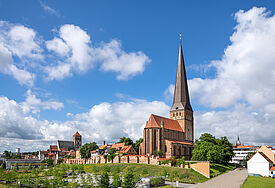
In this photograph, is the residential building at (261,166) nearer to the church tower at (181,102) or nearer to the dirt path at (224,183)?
the dirt path at (224,183)

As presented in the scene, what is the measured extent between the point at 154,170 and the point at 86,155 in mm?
43062

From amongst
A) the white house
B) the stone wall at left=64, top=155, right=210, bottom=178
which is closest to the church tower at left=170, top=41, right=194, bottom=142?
the stone wall at left=64, top=155, right=210, bottom=178

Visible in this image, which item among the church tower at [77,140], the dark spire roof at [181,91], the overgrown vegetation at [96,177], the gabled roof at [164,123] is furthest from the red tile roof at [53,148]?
the overgrown vegetation at [96,177]

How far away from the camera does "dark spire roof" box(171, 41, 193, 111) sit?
4070 inches

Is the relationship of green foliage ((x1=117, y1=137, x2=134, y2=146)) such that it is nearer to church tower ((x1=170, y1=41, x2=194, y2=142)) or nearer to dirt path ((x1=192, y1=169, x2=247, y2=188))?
church tower ((x1=170, y1=41, x2=194, y2=142))

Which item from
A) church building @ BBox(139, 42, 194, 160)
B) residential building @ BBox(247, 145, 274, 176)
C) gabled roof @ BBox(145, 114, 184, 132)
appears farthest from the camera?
gabled roof @ BBox(145, 114, 184, 132)

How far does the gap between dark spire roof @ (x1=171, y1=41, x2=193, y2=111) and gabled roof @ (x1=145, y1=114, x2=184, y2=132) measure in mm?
7045

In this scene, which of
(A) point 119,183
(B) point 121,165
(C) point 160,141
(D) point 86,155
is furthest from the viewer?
(D) point 86,155

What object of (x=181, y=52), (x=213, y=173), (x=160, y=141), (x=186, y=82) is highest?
(x=181, y=52)

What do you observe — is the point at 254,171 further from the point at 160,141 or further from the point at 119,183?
the point at 119,183

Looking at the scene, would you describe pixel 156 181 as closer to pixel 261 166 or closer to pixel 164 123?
pixel 261 166

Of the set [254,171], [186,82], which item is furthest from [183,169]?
[186,82]

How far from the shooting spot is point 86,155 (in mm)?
96500

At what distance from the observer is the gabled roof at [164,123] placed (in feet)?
285
